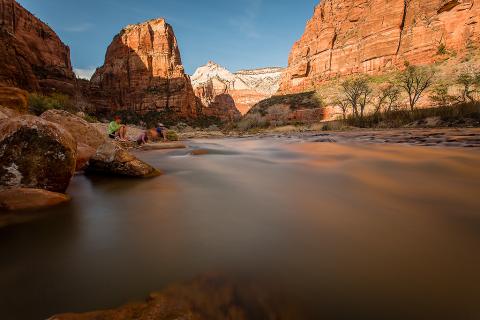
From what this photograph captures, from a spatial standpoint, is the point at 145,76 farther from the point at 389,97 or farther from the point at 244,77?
the point at 244,77

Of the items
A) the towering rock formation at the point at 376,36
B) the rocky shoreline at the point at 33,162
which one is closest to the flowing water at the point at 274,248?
the rocky shoreline at the point at 33,162

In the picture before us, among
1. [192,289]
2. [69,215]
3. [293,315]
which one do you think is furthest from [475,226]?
[69,215]

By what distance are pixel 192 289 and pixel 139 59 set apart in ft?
300

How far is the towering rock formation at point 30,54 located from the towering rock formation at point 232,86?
193 feet

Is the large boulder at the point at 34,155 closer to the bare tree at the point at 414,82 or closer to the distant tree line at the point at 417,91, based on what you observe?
the distant tree line at the point at 417,91

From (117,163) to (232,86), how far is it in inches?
6432

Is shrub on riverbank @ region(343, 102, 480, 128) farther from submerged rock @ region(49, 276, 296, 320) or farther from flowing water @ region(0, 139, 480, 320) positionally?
submerged rock @ region(49, 276, 296, 320)

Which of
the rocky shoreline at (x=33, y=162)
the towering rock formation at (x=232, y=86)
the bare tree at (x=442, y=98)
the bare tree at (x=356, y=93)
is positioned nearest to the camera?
the rocky shoreline at (x=33, y=162)

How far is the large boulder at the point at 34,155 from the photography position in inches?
124

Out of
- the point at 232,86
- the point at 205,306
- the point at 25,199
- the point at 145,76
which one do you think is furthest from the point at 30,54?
the point at 232,86

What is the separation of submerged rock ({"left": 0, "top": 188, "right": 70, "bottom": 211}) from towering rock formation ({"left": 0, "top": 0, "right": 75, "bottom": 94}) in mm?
29840

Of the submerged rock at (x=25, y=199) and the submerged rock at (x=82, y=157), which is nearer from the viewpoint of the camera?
the submerged rock at (x=25, y=199)

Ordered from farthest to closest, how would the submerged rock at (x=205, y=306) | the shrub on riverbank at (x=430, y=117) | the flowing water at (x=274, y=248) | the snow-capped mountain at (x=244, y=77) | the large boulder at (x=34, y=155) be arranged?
the snow-capped mountain at (x=244, y=77) → the shrub on riverbank at (x=430, y=117) → the large boulder at (x=34, y=155) → the flowing water at (x=274, y=248) → the submerged rock at (x=205, y=306)

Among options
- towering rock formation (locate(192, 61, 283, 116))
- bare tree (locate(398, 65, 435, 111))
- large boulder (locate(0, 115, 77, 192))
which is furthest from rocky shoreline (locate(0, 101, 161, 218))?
towering rock formation (locate(192, 61, 283, 116))
